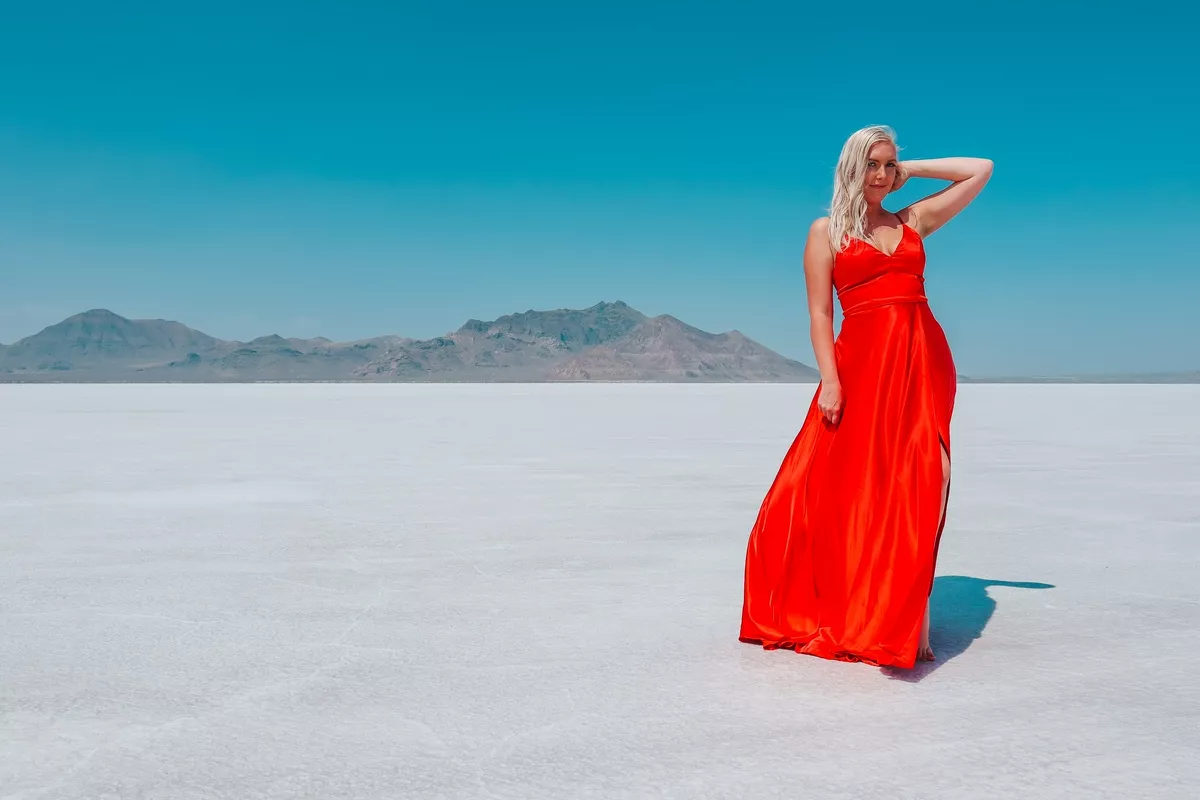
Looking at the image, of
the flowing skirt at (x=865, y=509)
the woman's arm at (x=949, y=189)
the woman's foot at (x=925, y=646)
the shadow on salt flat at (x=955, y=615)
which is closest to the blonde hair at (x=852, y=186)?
the woman's arm at (x=949, y=189)

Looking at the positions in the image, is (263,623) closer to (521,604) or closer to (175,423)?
(521,604)

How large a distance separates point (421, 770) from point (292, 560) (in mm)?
2956

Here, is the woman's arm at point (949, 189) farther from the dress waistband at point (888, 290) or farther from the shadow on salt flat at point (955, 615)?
the shadow on salt flat at point (955, 615)

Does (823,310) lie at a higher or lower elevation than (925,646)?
higher

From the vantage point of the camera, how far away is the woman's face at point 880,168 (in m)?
3.25

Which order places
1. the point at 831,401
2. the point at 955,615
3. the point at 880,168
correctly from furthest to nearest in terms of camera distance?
the point at 955,615
the point at 831,401
the point at 880,168

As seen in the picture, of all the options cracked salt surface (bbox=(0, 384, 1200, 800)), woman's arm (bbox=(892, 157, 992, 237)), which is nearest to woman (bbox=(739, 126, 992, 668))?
woman's arm (bbox=(892, 157, 992, 237))

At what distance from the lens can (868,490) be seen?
3297mm

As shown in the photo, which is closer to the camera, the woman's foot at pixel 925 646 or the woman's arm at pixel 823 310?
the woman's foot at pixel 925 646

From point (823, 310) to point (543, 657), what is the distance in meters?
1.45

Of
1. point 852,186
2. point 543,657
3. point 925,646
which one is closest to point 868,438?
point 925,646

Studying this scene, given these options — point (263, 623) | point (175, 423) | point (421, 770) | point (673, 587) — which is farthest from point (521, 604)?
point (175, 423)

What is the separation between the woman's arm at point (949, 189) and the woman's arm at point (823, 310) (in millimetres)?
292

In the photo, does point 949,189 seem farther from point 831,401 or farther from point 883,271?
point 831,401
